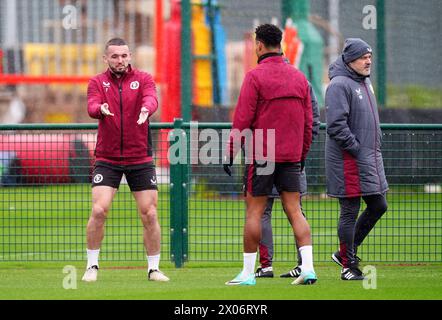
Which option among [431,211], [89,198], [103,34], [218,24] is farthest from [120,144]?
[103,34]

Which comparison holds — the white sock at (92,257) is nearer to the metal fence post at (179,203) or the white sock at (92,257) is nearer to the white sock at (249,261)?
the white sock at (249,261)

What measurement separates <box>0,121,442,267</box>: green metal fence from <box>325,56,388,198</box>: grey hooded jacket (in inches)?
61.6

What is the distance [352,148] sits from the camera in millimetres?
9625

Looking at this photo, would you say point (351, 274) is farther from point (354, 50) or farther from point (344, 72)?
point (354, 50)

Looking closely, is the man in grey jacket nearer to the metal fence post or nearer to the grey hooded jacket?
the grey hooded jacket

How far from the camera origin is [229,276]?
1038 cm

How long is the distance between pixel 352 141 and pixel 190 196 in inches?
99.1

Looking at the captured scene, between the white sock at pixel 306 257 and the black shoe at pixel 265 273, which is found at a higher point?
the white sock at pixel 306 257

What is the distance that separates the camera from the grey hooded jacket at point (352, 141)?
965 centimetres

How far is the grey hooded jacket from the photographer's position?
9.65 metres

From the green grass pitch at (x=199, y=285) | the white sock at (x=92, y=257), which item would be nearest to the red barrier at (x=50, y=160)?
Result: the green grass pitch at (x=199, y=285)

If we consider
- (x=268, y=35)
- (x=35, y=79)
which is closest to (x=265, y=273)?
(x=268, y=35)

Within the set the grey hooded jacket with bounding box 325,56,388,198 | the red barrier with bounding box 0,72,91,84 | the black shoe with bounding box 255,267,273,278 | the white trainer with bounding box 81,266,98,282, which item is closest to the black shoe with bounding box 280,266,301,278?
the black shoe with bounding box 255,267,273,278
